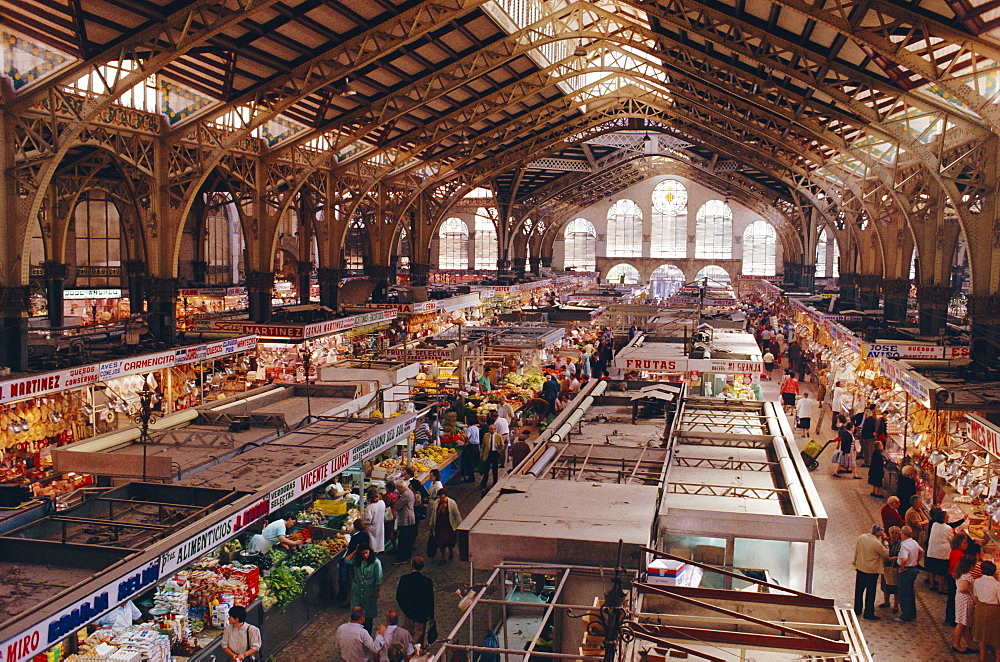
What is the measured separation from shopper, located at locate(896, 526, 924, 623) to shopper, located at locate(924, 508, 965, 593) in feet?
1.36

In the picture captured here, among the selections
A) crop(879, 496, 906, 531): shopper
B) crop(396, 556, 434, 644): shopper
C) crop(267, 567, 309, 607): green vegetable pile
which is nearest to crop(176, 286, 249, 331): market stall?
crop(267, 567, 309, 607): green vegetable pile

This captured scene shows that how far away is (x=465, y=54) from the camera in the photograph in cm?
1967

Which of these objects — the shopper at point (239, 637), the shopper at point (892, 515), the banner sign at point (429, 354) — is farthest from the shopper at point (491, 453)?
the shopper at point (239, 637)

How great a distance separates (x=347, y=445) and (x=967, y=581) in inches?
243

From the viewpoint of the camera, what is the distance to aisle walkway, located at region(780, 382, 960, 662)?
834cm

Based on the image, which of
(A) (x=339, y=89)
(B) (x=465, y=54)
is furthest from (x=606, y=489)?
(B) (x=465, y=54)

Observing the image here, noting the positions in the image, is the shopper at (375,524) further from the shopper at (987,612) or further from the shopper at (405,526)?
the shopper at (987,612)

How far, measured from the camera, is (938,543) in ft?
30.8

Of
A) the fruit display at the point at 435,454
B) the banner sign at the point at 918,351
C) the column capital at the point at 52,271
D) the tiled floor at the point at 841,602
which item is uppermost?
the column capital at the point at 52,271

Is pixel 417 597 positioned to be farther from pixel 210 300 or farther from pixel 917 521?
pixel 210 300

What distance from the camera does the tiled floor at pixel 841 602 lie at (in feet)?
27.0

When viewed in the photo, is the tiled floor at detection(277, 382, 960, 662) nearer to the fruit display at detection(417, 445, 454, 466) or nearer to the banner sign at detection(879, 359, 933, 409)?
the fruit display at detection(417, 445, 454, 466)

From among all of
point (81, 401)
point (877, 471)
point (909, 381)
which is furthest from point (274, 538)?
point (877, 471)

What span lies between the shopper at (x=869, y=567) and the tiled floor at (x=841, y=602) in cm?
18
